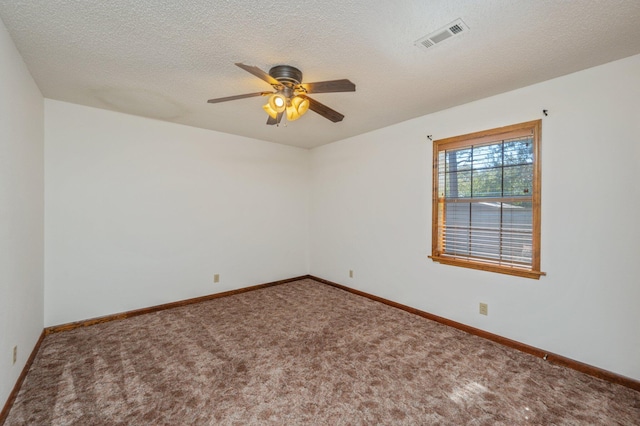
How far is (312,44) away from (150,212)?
9.82 ft

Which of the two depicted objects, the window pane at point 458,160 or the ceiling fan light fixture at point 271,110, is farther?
the window pane at point 458,160

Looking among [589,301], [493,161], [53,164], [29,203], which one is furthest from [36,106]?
[589,301]

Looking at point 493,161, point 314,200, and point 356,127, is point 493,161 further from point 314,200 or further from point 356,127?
point 314,200

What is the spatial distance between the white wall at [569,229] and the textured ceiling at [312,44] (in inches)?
9.6

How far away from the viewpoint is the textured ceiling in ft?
5.23

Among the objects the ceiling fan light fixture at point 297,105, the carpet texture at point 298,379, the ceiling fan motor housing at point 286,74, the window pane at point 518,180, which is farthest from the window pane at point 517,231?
the ceiling fan motor housing at point 286,74

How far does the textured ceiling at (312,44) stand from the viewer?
5.23 ft

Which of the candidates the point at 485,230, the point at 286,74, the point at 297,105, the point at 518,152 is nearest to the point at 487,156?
the point at 518,152

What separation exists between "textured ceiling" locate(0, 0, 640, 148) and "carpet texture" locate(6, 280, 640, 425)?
2.53 m

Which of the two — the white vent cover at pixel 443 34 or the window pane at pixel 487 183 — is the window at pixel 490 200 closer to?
the window pane at pixel 487 183

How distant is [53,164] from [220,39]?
256 centimetres

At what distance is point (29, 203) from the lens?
2348 mm

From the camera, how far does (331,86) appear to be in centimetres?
199

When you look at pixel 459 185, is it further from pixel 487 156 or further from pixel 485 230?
pixel 485 230
